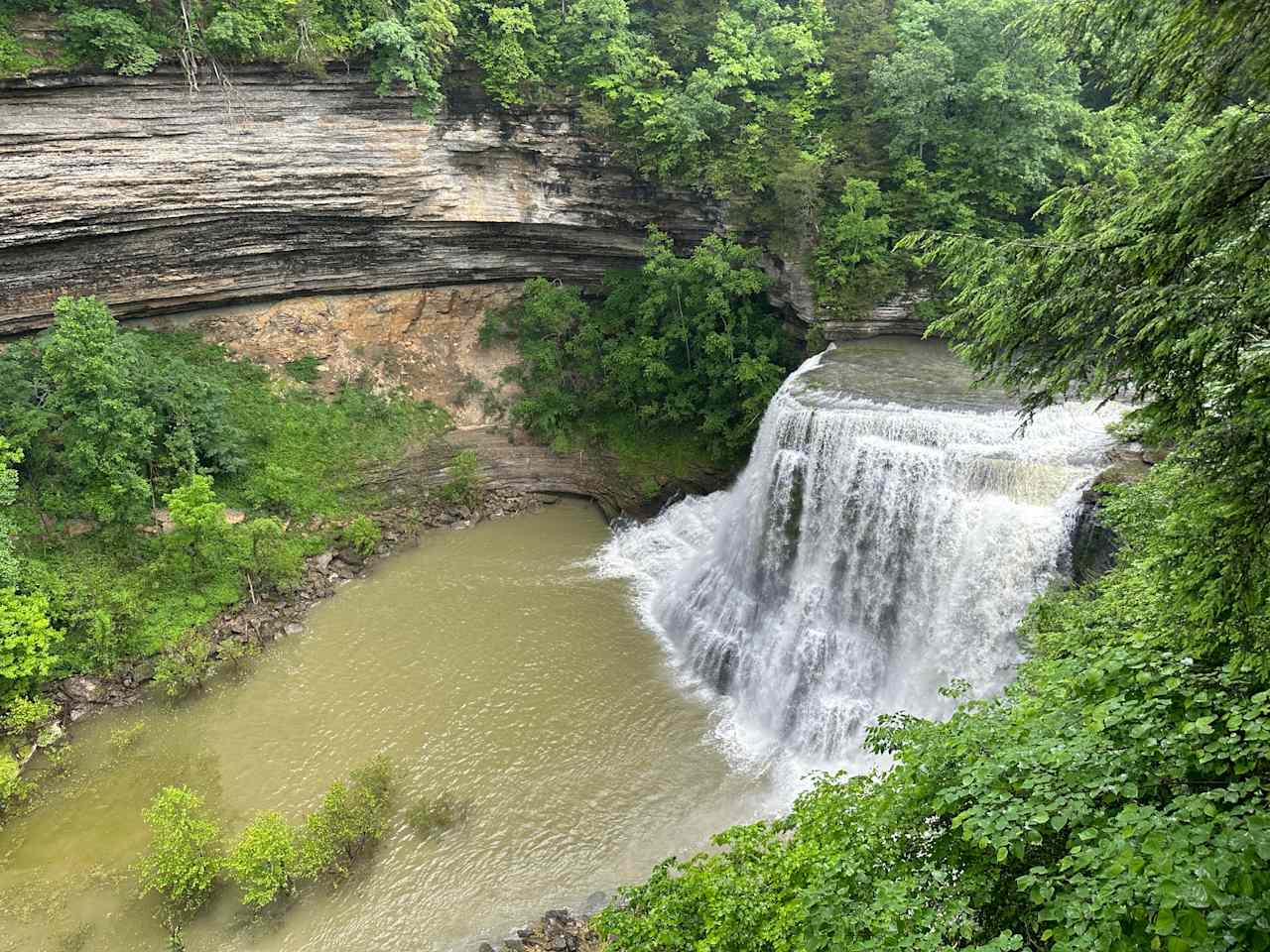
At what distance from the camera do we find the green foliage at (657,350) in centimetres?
1850

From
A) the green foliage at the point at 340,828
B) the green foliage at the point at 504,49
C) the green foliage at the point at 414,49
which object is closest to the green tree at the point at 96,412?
the green foliage at the point at 414,49

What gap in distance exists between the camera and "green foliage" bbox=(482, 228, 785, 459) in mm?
18500

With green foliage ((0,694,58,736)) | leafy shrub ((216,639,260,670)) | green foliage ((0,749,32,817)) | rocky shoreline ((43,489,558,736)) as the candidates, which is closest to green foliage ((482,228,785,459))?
rocky shoreline ((43,489,558,736))

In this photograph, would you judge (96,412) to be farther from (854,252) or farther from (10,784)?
(854,252)

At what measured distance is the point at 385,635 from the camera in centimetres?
1559

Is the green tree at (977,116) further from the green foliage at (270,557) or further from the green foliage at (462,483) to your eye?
the green foliage at (270,557)

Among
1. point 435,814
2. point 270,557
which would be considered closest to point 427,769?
point 435,814

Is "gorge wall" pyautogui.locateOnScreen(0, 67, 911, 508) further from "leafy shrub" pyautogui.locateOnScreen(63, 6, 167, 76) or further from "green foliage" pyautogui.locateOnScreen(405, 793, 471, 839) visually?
"green foliage" pyautogui.locateOnScreen(405, 793, 471, 839)

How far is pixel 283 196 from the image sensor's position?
17578 mm

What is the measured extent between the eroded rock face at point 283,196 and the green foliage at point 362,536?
735cm

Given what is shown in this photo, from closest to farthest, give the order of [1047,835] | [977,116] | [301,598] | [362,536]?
[1047,835]
[301,598]
[362,536]
[977,116]

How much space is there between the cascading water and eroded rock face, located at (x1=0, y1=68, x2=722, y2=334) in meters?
8.69

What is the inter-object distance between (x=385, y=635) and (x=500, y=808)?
18.3 ft

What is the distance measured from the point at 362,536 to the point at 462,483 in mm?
3215
